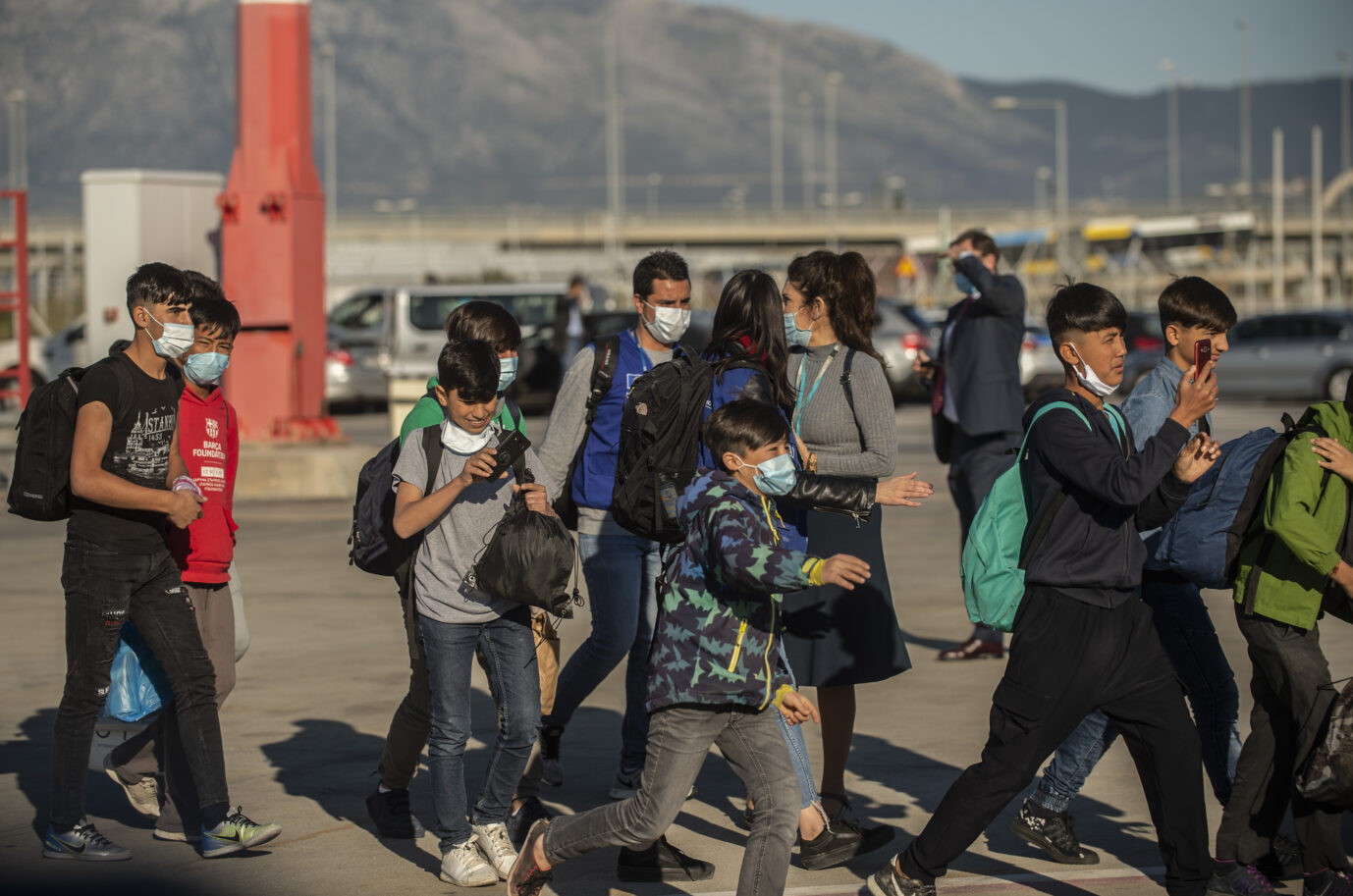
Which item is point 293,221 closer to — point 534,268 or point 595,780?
point 595,780

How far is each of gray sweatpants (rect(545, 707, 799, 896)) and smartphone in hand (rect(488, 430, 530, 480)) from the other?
877 millimetres

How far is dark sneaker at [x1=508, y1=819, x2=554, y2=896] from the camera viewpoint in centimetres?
470

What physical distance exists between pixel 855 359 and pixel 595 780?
6.22 ft

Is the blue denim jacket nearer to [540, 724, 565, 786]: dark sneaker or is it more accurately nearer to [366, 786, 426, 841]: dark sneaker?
[540, 724, 565, 786]: dark sneaker

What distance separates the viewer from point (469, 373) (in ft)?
16.3

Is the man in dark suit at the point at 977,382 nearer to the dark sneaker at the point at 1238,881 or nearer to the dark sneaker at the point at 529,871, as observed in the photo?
the dark sneaker at the point at 1238,881

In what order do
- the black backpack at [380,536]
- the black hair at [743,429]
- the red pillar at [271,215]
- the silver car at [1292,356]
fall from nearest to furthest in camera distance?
the black hair at [743,429]
the black backpack at [380,536]
the red pillar at [271,215]
the silver car at [1292,356]

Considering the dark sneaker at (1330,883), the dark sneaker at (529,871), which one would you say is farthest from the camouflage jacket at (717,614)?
the dark sneaker at (1330,883)

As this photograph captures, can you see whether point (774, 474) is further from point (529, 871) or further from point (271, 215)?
point (271, 215)

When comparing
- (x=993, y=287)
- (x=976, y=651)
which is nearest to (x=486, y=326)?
(x=993, y=287)

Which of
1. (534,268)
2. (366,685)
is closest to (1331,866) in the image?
(366,685)

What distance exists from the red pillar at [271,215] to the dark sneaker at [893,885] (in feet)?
37.1

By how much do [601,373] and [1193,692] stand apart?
224 cm

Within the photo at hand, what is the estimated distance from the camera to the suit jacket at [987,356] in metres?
8.10
